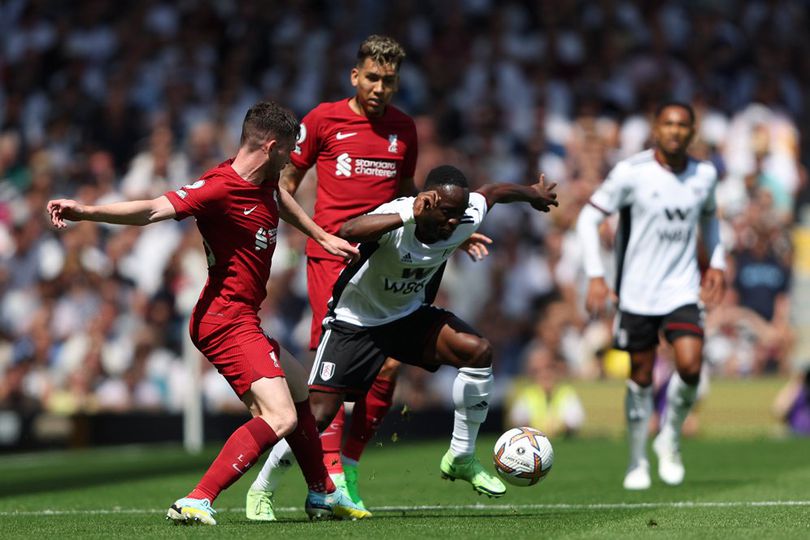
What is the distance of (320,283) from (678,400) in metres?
3.09

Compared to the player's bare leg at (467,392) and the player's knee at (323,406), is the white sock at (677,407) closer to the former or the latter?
the player's bare leg at (467,392)

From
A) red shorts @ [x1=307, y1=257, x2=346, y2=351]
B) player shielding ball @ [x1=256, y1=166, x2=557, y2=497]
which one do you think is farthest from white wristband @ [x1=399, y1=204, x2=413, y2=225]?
red shorts @ [x1=307, y1=257, x2=346, y2=351]

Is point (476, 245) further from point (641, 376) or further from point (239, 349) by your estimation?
point (641, 376)

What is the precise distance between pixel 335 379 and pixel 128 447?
9220 mm

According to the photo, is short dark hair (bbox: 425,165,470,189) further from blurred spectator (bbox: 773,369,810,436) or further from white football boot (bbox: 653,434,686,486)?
blurred spectator (bbox: 773,369,810,436)

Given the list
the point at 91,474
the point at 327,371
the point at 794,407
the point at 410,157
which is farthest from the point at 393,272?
the point at 794,407

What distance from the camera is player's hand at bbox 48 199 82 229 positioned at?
6719mm

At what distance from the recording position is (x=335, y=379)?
830 cm

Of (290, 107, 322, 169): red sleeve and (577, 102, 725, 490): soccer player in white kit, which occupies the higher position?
(290, 107, 322, 169): red sleeve

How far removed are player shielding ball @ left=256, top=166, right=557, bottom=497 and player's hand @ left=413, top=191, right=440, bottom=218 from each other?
222 millimetres

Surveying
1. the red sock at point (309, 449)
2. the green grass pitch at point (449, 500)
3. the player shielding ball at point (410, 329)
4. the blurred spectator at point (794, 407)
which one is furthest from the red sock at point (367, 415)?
the blurred spectator at point (794, 407)

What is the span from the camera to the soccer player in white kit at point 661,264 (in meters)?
10.4

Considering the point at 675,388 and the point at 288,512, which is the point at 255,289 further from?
the point at 675,388

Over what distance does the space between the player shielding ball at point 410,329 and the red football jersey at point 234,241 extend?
2.20ft
